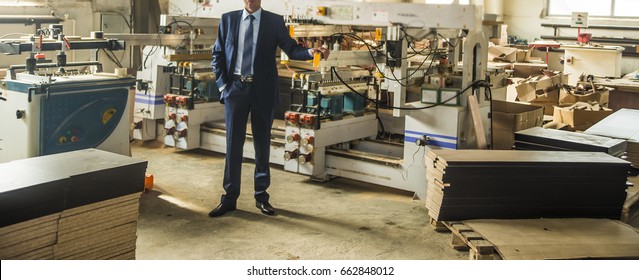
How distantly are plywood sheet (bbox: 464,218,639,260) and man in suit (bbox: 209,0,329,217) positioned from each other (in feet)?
4.92

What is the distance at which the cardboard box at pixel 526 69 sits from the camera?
9.54 m

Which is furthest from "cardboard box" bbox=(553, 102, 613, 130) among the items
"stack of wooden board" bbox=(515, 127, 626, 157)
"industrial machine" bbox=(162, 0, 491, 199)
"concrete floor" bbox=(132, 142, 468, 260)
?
"concrete floor" bbox=(132, 142, 468, 260)

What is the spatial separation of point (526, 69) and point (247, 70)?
595cm

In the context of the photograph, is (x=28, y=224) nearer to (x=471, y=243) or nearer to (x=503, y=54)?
(x=471, y=243)

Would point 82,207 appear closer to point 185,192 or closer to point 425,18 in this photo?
point 185,192

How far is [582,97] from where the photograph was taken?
739 centimetres

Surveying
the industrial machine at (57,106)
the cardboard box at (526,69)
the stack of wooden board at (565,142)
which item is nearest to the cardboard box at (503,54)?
the cardboard box at (526,69)

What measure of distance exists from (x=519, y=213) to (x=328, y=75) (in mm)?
2025

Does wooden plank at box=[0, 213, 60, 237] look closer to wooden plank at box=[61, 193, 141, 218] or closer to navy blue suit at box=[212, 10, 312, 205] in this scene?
wooden plank at box=[61, 193, 141, 218]

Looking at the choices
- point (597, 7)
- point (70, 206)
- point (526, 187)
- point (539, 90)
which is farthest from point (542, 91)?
point (70, 206)

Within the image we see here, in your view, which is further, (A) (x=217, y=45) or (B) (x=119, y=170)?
(A) (x=217, y=45)

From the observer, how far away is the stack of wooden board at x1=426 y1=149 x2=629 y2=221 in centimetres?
410

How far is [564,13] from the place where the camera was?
11953 millimetres
